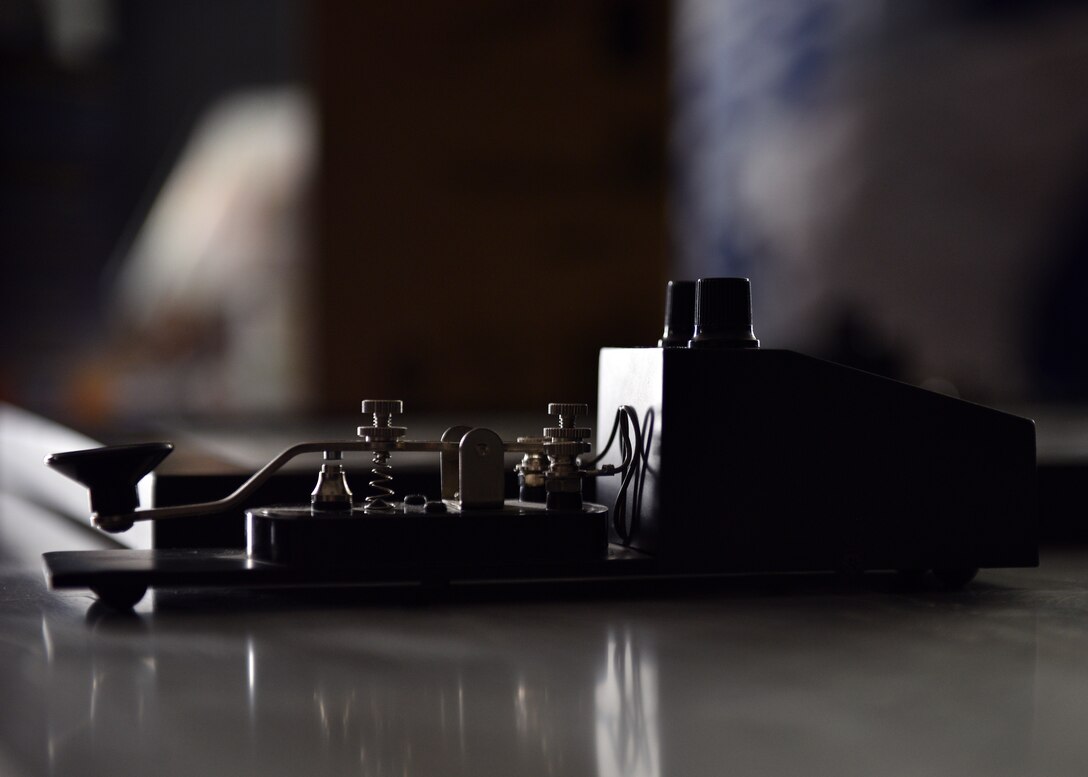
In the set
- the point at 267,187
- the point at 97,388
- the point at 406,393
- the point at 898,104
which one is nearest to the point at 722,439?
the point at 406,393

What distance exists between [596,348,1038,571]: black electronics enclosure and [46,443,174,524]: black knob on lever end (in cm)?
25

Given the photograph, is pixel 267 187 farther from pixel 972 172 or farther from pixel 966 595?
pixel 966 595

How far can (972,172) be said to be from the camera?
3.08 m

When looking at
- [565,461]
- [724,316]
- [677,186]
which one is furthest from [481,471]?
[677,186]

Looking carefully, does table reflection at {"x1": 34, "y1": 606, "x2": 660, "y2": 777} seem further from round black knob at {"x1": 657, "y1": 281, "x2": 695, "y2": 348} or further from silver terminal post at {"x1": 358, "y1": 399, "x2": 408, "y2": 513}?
round black knob at {"x1": 657, "y1": 281, "x2": 695, "y2": 348}

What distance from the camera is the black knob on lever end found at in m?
0.61

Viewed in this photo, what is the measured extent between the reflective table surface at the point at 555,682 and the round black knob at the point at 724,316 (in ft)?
0.45

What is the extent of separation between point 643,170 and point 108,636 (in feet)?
9.63

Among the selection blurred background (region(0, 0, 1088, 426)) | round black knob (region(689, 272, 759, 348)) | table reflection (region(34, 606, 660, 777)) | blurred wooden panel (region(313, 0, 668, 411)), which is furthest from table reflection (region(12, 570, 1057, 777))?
blurred wooden panel (region(313, 0, 668, 411))

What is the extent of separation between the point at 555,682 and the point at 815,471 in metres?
0.24

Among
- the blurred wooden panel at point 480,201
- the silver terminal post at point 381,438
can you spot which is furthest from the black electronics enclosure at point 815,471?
the blurred wooden panel at point 480,201

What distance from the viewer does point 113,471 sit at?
62 centimetres

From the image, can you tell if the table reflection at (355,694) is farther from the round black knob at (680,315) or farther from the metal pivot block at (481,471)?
the round black knob at (680,315)

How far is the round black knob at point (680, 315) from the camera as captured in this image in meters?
0.73
